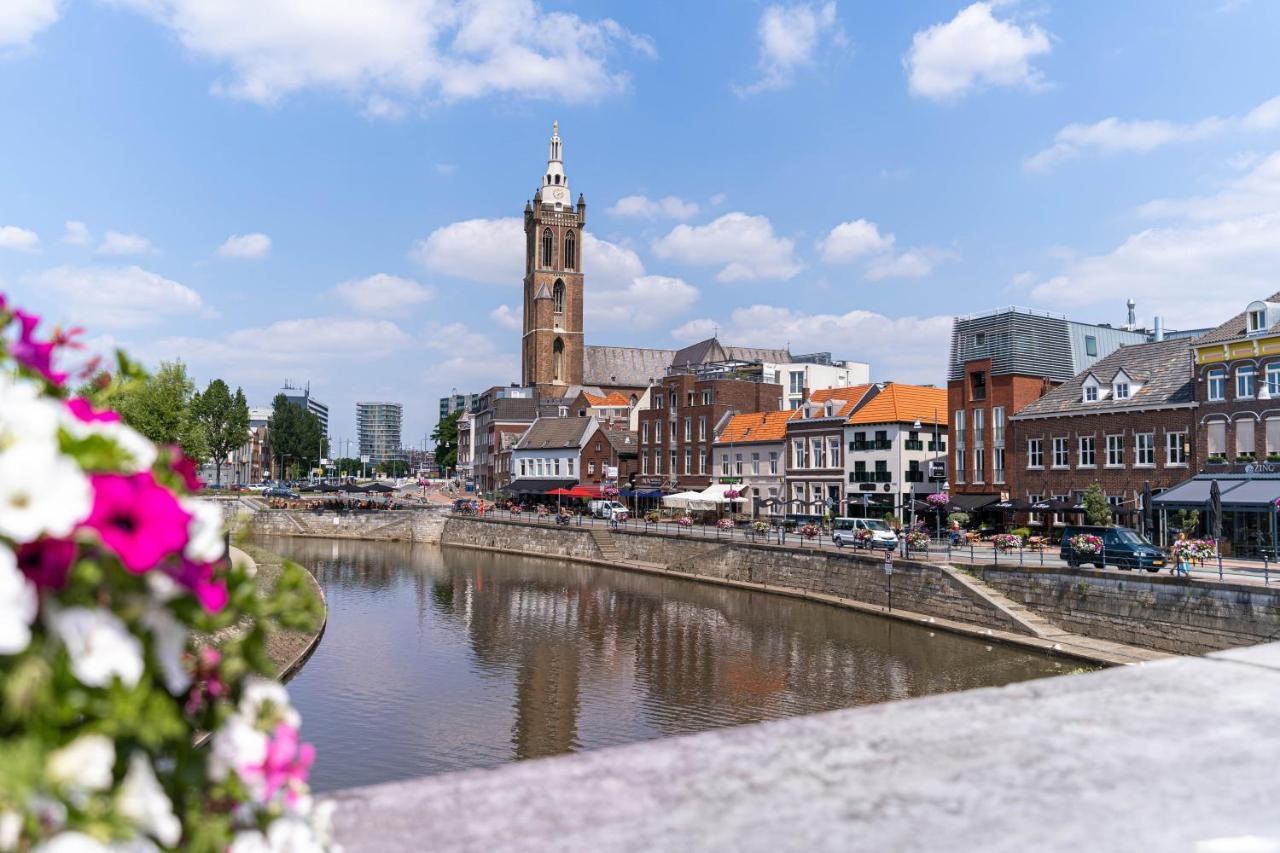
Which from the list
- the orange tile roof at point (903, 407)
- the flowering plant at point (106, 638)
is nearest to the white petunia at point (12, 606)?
the flowering plant at point (106, 638)

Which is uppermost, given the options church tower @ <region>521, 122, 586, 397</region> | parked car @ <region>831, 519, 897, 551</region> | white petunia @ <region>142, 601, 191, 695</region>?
church tower @ <region>521, 122, 586, 397</region>

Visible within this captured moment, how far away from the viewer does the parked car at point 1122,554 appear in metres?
31.5

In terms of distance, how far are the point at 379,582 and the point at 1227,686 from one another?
53.4m

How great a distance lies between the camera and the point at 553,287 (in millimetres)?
134000

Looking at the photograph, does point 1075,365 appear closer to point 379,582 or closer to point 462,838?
point 379,582

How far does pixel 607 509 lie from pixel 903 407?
27819 millimetres

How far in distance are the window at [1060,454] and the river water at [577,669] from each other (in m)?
16.8

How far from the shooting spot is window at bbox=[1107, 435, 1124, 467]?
148 feet

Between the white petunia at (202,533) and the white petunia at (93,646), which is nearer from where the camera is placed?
the white petunia at (93,646)

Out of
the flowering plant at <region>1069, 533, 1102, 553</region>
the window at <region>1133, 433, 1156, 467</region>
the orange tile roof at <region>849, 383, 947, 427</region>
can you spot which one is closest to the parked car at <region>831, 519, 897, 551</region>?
the flowering plant at <region>1069, 533, 1102, 553</region>

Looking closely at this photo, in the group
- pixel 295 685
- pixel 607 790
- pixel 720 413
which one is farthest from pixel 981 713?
pixel 720 413

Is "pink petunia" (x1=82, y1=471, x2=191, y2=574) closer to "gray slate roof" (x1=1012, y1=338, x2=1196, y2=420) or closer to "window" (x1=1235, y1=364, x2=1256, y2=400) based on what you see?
"window" (x1=1235, y1=364, x2=1256, y2=400)

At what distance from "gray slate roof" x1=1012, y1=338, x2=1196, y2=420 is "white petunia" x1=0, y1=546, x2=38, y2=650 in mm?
48258

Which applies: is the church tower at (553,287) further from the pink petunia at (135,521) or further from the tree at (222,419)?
the pink petunia at (135,521)
